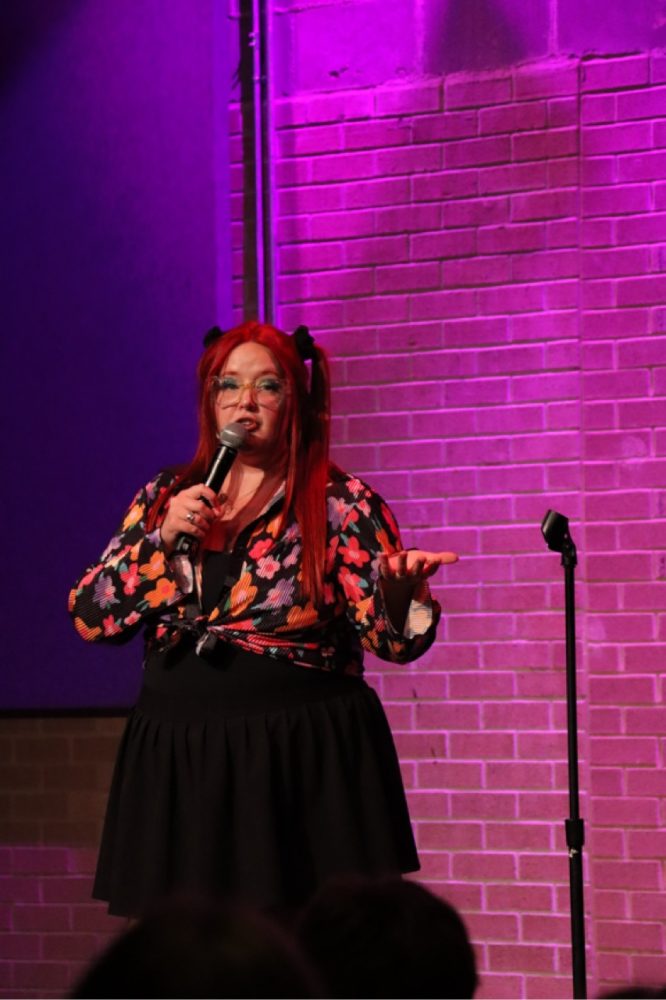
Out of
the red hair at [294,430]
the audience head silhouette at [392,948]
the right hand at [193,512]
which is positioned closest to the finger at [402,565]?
the red hair at [294,430]

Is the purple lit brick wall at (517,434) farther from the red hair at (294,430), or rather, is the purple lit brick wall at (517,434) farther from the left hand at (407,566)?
the left hand at (407,566)

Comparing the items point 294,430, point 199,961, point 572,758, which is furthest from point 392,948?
point 572,758

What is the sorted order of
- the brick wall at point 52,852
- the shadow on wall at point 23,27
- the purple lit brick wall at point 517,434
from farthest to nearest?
the shadow on wall at point 23,27 → the brick wall at point 52,852 → the purple lit brick wall at point 517,434

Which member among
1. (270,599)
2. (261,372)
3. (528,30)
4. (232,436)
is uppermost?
(528,30)

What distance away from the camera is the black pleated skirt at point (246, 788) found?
2.57 metres

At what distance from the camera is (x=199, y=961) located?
909 mm

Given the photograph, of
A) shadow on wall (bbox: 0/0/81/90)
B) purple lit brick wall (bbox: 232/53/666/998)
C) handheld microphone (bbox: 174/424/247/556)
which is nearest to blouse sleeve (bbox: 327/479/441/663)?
handheld microphone (bbox: 174/424/247/556)

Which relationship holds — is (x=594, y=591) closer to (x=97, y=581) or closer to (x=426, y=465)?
(x=426, y=465)

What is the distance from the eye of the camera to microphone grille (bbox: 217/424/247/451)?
2623 millimetres

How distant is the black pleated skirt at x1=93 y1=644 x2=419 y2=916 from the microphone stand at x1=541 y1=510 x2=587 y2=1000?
1.65 ft

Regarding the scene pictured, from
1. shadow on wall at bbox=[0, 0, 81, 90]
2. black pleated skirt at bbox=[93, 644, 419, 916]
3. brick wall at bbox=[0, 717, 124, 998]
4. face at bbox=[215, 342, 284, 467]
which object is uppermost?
shadow on wall at bbox=[0, 0, 81, 90]

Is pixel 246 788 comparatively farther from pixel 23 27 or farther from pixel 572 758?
pixel 23 27

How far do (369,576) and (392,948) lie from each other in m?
1.43

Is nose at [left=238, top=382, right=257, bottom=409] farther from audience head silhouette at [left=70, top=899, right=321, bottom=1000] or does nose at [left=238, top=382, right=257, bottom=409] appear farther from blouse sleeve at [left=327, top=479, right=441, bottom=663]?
audience head silhouette at [left=70, top=899, right=321, bottom=1000]
